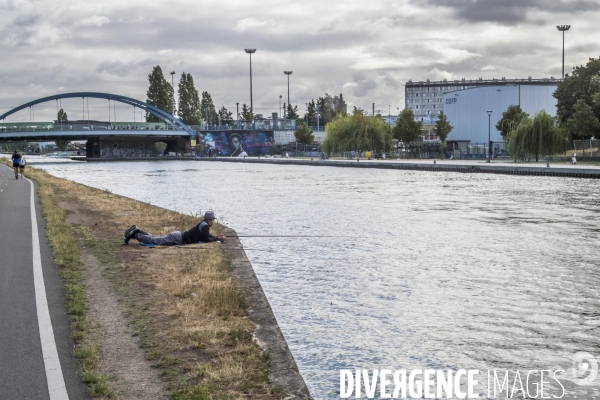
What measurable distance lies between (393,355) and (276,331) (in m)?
1.50

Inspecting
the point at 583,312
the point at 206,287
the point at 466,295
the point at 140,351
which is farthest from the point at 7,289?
the point at 583,312

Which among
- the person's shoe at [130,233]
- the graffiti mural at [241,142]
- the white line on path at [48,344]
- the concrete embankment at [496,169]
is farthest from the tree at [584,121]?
the graffiti mural at [241,142]

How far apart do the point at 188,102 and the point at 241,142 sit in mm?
36274

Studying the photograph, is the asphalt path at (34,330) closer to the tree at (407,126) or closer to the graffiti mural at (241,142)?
the tree at (407,126)

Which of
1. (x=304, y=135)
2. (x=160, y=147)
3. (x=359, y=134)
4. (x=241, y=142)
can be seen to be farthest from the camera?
(x=160, y=147)

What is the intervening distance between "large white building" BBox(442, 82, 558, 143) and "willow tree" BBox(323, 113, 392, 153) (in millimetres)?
14814

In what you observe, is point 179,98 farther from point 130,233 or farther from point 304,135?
point 130,233

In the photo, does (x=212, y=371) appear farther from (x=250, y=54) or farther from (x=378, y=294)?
(x=250, y=54)

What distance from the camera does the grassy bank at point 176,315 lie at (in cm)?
730

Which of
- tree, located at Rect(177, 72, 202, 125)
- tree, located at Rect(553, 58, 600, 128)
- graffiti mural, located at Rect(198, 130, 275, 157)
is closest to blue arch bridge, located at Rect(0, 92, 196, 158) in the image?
graffiti mural, located at Rect(198, 130, 275, 157)

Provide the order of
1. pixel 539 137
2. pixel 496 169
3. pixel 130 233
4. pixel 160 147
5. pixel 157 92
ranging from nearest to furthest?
pixel 130 233 < pixel 496 169 < pixel 539 137 < pixel 160 147 < pixel 157 92

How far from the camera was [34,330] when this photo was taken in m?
8.98

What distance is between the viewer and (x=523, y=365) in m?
8.98

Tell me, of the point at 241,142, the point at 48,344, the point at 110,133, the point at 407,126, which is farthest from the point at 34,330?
the point at 241,142
